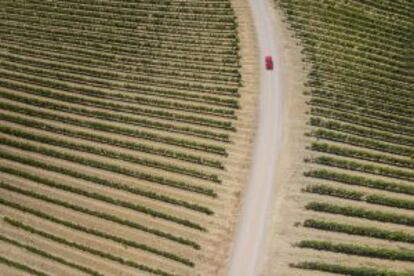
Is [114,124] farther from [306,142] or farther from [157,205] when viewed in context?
[306,142]

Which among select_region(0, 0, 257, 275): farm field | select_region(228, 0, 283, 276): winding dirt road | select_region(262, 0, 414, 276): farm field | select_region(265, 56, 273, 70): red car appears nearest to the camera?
select_region(228, 0, 283, 276): winding dirt road

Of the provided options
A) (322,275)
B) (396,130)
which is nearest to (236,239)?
(322,275)

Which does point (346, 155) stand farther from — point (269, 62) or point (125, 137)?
point (125, 137)

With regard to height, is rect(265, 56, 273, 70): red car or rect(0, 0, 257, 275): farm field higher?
rect(265, 56, 273, 70): red car

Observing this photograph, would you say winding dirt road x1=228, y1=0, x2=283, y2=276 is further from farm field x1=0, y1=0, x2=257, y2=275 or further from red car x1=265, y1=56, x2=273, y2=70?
farm field x1=0, y1=0, x2=257, y2=275

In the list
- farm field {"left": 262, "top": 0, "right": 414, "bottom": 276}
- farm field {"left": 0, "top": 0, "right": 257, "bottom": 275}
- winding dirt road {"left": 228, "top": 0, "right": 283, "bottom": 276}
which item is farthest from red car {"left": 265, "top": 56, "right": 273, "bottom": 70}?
farm field {"left": 262, "top": 0, "right": 414, "bottom": 276}

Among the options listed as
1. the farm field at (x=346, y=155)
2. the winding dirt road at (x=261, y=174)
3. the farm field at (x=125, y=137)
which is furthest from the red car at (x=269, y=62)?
the farm field at (x=346, y=155)

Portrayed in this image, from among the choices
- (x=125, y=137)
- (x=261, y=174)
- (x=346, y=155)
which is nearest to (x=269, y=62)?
(x=346, y=155)

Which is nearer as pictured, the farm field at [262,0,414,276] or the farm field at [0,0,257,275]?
the farm field at [262,0,414,276]

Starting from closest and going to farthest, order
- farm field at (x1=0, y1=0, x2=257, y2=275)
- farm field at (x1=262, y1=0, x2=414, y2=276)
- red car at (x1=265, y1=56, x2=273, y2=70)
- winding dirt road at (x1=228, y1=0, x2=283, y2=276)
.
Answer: winding dirt road at (x1=228, y1=0, x2=283, y2=276) → farm field at (x1=262, y1=0, x2=414, y2=276) → farm field at (x1=0, y1=0, x2=257, y2=275) → red car at (x1=265, y1=56, x2=273, y2=70)
